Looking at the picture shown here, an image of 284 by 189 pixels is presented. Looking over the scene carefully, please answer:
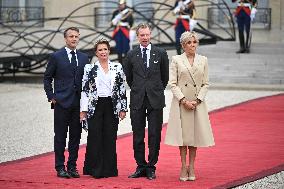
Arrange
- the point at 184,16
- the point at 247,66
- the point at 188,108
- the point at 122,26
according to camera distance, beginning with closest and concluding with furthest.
→ the point at 188,108 → the point at 247,66 → the point at 184,16 → the point at 122,26

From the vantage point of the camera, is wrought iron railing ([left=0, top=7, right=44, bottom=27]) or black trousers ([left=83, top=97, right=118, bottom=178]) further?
wrought iron railing ([left=0, top=7, right=44, bottom=27])

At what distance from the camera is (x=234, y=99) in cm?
2197

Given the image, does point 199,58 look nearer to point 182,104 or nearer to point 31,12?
point 182,104

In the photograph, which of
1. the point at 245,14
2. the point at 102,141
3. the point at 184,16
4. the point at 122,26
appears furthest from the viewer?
the point at 122,26

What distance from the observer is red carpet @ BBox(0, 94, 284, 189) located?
38.8ft

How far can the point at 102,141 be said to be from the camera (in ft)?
40.8

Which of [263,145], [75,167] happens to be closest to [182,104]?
[75,167]

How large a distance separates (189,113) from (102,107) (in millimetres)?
1011

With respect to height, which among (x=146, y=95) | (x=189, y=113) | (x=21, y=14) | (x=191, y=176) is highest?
(x=146, y=95)

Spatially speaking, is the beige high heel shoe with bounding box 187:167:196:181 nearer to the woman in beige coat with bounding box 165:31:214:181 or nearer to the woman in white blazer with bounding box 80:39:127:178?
the woman in beige coat with bounding box 165:31:214:181

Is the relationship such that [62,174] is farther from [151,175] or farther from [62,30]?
[62,30]

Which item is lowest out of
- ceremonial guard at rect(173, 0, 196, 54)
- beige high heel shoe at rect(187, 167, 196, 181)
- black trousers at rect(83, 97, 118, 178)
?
beige high heel shoe at rect(187, 167, 196, 181)

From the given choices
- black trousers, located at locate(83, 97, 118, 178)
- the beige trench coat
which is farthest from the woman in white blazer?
the beige trench coat

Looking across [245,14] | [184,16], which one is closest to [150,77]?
[184,16]
